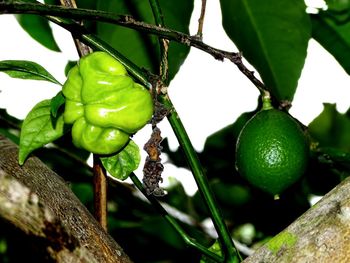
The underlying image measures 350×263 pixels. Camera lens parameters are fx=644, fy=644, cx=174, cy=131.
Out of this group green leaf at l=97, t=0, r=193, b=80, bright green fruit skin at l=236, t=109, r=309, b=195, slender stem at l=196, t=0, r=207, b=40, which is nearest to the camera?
slender stem at l=196, t=0, r=207, b=40

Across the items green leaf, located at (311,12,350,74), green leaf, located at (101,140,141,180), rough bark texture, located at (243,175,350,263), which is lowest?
rough bark texture, located at (243,175,350,263)

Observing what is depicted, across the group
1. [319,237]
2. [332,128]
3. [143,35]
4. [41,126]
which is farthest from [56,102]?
[332,128]

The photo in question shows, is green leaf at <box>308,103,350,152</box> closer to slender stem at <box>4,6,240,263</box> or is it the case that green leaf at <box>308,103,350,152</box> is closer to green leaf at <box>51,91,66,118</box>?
slender stem at <box>4,6,240,263</box>

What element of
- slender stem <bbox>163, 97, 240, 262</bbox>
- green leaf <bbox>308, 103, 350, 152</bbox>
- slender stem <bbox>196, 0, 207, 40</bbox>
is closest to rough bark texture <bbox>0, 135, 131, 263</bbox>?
slender stem <bbox>163, 97, 240, 262</bbox>

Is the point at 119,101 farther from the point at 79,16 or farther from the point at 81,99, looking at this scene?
the point at 79,16

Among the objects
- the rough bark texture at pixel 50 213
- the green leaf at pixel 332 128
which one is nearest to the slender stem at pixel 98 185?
the rough bark texture at pixel 50 213

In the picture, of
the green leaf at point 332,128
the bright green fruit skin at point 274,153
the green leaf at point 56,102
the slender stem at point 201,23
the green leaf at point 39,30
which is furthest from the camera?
the green leaf at point 332,128

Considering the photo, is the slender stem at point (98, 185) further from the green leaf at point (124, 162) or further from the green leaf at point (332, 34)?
the green leaf at point (332, 34)
